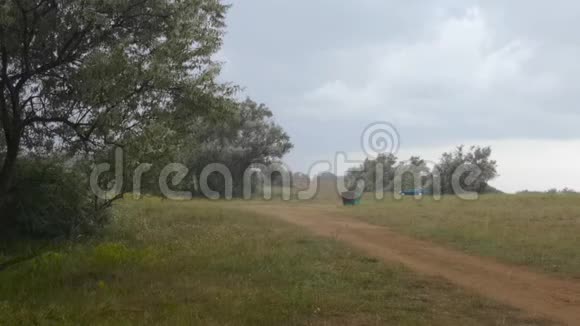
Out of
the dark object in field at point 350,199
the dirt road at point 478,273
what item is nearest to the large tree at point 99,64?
the dirt road at point 478,273

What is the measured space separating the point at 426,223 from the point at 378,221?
1892 millimetres

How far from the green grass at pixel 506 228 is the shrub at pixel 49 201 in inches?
353

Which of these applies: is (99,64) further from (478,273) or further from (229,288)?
(478,273)

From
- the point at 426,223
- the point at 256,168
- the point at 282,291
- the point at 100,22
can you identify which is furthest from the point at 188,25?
the point at 256,168

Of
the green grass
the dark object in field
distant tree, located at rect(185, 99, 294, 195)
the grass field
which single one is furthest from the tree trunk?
distant tree, located at rect(185, 99, 294, 195)

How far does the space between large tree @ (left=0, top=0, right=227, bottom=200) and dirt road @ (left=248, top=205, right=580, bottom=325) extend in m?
5.61

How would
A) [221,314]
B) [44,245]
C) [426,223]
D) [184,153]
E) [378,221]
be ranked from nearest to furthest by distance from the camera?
[221,314]
[184,153]
[44,245]
[426,223]
[378,221]

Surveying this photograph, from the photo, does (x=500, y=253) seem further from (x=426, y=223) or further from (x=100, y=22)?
(x=100, y=22)

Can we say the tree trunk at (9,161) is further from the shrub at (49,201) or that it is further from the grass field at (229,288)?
the shrub at (49,201)

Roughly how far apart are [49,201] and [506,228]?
40.9ft

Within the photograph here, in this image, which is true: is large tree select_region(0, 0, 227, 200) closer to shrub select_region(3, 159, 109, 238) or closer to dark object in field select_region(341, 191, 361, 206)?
shrub select_region(3, 159, 109, 238)

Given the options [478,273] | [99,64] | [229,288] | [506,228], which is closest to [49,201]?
[99,64]

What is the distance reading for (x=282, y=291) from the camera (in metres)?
9.19

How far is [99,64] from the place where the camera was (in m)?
9.73
